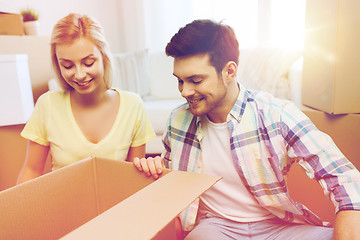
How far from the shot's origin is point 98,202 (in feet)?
2.49

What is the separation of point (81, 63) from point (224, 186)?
578 mm

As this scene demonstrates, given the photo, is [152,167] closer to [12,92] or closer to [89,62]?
[89,62]

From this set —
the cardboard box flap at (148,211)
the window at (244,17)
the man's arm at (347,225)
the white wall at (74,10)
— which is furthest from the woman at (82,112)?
the white wall at (74,10)

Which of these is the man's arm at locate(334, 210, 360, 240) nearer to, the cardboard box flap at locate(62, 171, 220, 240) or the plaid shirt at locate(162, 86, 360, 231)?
the plaid shirt at locate(162, 86, 360, 231)

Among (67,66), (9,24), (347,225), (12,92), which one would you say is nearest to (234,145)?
(347,225)

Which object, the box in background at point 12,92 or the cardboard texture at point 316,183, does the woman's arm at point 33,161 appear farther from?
the cardboard texture at point 316,183

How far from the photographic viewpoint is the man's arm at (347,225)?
603 millimetres

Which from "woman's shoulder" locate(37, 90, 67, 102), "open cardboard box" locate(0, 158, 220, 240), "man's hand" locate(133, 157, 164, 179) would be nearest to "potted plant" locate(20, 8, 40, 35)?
"woman's shoulder" locate(37, 90, 67, 102)

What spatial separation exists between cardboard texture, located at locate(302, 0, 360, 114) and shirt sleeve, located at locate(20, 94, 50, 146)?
1032 mm

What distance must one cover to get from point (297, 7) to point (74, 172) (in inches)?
93.8

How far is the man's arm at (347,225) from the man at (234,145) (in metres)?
0.10

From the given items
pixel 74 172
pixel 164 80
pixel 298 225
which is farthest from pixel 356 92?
pixel 164 80

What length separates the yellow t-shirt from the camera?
3.32ft

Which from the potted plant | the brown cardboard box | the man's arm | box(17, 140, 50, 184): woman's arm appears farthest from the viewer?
the potted plant
